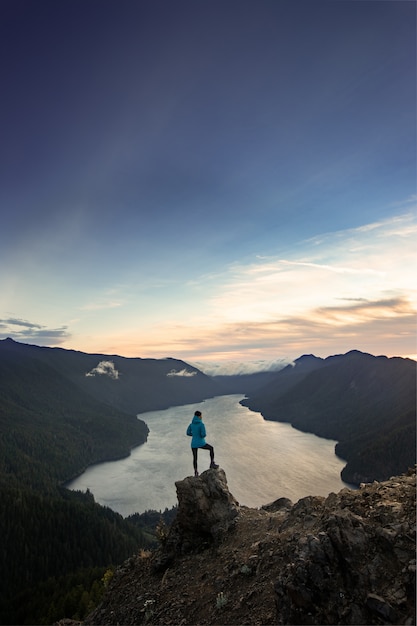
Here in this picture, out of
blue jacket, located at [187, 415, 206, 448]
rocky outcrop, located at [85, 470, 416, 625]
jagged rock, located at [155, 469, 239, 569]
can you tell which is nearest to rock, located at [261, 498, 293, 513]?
rocky outcrop, located at [85, 470, 416, 625]

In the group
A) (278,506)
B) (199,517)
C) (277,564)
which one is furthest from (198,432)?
(277,564)

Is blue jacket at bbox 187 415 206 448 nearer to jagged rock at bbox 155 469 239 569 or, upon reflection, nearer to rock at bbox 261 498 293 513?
jagged rock at bbox 155 469 239 569

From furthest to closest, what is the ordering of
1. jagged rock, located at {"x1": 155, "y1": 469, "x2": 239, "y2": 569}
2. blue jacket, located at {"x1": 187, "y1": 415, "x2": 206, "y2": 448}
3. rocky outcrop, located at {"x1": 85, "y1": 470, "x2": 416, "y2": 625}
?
blue jacket, located at {"x1": 187, "y1": 415, "x2": 206, "y2": 448}
jagged rock, located at {"x1": 155, "y1": 469, "x2": 239, "y2": 569}
rocky outcrop, located at {"x1": 85, "y1": 470, "x2": 416, "y2": 625}

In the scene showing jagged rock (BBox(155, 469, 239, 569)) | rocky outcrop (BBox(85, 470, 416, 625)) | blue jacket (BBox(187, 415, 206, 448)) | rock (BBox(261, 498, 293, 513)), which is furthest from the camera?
rock (BBox(261, 498, 293, 513))

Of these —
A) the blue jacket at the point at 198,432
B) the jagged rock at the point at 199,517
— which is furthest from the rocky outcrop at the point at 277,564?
the blue jacket at the point at 198,432

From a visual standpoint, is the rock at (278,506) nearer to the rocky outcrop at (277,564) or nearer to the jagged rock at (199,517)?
the rocky outcrop at (277,564)

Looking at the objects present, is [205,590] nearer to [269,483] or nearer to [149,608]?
[149,608]

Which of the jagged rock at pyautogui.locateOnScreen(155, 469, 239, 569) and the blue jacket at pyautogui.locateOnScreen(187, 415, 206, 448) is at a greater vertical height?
the blue jacket at pyautogui.locateOnScreen(187, 415, 206, 448)

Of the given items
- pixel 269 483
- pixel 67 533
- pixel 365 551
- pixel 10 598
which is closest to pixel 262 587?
pixel 365 551

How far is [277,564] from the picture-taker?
46.8 ft

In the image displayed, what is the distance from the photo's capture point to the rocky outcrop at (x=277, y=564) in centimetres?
1035

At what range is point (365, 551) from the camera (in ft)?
36.5

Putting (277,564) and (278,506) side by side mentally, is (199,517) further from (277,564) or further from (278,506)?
(277,564)

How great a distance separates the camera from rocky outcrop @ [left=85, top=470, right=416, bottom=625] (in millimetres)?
10352
